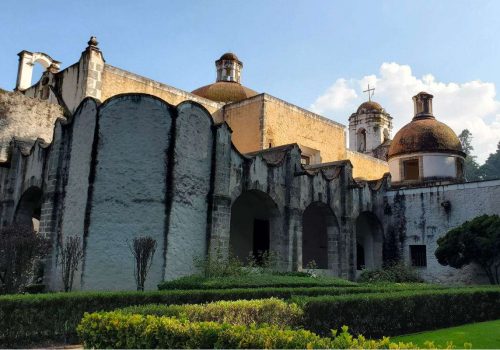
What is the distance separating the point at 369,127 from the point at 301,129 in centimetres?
1834

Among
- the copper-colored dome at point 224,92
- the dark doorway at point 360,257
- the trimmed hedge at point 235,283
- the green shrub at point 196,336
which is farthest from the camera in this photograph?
the copper-colored dome at point 224,92

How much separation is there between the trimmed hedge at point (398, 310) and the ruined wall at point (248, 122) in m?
13.3

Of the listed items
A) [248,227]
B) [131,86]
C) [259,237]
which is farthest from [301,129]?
[131,86]

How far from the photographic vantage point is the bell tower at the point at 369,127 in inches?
1655

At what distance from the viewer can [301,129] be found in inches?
1021

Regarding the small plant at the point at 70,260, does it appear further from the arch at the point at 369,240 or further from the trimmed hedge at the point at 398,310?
the arch at the point at 369,240

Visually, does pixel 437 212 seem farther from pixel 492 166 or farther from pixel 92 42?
pixel 492 166

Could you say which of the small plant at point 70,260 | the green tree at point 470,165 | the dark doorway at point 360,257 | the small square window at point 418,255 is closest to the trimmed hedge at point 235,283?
the small plant at point 70,260

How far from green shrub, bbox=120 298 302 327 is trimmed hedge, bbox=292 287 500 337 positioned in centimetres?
43

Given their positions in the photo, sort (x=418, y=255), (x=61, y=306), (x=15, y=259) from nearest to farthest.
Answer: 1. (x=61, y=306)
2. (x=15, y=259)
3. (x=418, y=255)

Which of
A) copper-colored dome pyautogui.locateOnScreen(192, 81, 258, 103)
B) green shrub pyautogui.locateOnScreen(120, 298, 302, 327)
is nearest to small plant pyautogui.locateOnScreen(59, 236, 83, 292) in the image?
green shrub pyautogui.locateOnScreen(120, 298, 302, 327)

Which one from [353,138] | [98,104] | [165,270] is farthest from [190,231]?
[353,138]

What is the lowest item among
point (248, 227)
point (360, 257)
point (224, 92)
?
point (360, 257)

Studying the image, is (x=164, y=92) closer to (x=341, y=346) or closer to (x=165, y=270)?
(x=165, y=270)
